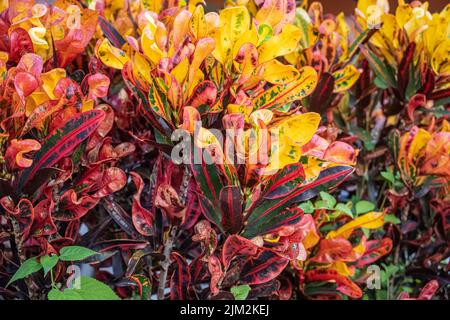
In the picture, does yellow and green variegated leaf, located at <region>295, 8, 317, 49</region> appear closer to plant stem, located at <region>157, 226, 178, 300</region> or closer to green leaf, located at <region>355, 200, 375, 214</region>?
green leaf, located at <region>355, 200, 375, 214</region>

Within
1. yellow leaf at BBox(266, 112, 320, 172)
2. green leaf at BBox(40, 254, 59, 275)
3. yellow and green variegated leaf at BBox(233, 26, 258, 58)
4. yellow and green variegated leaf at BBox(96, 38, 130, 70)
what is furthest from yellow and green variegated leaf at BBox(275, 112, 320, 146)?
green leaf at BBox(40, 254, 59, 275)

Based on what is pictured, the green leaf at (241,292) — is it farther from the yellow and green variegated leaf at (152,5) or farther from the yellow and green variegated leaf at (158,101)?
the yellow and green variegated leaf at (152,5)

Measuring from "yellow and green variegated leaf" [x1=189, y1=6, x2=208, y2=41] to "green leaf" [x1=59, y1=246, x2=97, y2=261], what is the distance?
0.95 ft

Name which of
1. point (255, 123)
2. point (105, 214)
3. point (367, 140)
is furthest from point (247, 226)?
point (367, 140)

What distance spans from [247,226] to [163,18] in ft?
1.05

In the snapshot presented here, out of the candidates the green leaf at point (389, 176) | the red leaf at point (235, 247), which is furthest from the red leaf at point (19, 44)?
the green leaf at point (389, 176)

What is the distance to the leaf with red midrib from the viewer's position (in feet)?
2.16

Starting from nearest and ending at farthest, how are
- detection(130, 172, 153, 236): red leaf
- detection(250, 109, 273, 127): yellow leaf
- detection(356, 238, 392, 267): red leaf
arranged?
detection(250, 109, 273, 127): yellow leaf < detection(130, 172, 153, 236): red leaf < detection(356, 238, 392, 267): red leaf

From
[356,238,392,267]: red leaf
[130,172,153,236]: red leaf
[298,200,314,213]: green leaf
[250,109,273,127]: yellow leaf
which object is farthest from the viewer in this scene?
[356,238,392,267]: red leaf

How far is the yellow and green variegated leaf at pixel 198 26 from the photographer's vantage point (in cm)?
68

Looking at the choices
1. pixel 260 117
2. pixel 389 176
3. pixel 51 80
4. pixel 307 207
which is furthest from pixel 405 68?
pixel 51 80

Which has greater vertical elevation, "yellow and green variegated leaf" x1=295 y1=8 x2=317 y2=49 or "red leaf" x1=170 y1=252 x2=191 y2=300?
"yellow and green variegated leaf" x1=295 y1=8 x2=317 y2=49

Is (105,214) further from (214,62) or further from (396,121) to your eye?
(396,121)

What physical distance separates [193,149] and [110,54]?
6.5 inches
